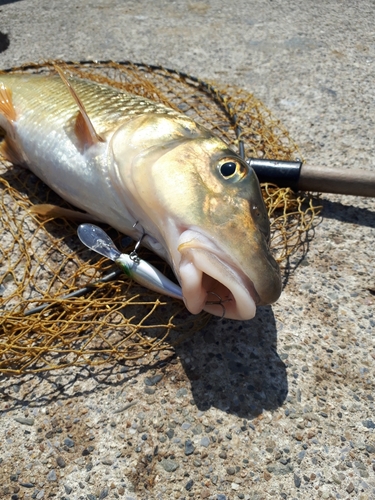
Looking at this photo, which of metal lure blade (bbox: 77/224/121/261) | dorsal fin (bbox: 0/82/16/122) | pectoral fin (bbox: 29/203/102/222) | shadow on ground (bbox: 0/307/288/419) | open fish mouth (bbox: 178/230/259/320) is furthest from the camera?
dorsal fin (bbox: 0/82/16/122)

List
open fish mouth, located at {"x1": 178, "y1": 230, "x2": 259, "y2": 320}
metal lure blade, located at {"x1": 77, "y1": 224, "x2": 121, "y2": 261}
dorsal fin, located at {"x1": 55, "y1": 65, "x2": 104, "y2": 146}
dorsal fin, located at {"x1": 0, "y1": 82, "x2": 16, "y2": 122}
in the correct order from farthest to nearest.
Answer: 1. dorsal fin, located at {"x1": 0, "y1": 82, "x2": 16, "y2": 122}
2. dorsal fin, located at {"x1": 55, "y1": 65, "x2": 104, "y2": 146}
3. metal lure blade, located at {"x1": 77, "y1": 224, "x2": 121, "y2": 261}
4. open fish mouth, located at {"x1": 178, "y1": 230, "x2": 259, "y2": 320}

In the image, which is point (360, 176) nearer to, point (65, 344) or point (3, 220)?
point (65, 344)

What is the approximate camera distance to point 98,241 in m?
2.45

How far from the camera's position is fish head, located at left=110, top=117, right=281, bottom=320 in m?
1.92

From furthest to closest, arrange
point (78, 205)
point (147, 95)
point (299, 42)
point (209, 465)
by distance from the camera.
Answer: point (299, 42) < point (147, 95) < point (78, 205) < point (209, 465)

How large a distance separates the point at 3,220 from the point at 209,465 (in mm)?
1849

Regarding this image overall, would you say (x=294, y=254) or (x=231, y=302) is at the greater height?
(x=231, y=302)

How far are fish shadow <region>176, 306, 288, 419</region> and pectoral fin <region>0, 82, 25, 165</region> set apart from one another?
69.2 inches

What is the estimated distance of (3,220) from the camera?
9.30 feet

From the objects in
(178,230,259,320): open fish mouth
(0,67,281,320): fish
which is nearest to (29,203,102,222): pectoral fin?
(0,67,281,320): fish

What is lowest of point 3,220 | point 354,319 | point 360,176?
point 354,319

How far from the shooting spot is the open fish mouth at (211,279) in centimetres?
189

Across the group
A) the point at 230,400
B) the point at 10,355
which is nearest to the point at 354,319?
the point at 230,400

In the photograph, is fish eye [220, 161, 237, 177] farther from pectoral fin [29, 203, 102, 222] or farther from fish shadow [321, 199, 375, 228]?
fish shadow [321, 199, 375, 228]
